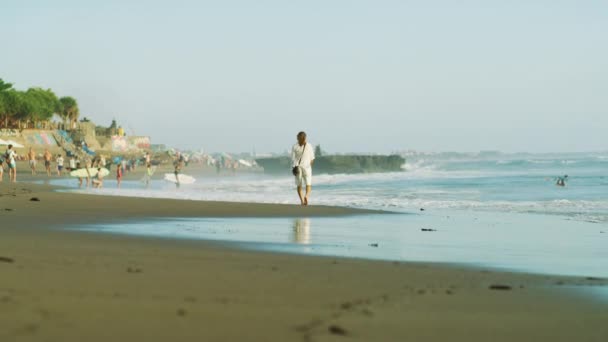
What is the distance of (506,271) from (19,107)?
3624 inches

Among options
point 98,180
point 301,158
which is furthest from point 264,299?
point 98,180

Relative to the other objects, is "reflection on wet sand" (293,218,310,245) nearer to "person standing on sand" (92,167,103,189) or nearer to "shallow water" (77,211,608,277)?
"shallow water" (77,211,608,277)

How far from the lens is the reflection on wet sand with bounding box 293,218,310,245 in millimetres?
10047

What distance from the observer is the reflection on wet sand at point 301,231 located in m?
10.0

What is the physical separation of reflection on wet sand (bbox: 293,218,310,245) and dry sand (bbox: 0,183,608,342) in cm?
201

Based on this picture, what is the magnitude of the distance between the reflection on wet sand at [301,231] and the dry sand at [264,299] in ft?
6.59

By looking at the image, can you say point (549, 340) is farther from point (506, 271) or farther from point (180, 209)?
point (180, 209)

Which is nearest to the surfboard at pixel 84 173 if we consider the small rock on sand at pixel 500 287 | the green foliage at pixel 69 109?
the small rock on sand at pixel 500 287

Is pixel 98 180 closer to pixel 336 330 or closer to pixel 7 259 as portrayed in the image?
pixel 7 259

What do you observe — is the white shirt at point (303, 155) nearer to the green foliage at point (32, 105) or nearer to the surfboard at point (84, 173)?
the surfboard at point (84, 173)

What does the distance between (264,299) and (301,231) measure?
6.63m

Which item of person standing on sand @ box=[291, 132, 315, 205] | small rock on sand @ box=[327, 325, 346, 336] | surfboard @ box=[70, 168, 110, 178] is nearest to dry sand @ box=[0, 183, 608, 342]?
small rock on sand @ box=[327, 325, 346, 336]

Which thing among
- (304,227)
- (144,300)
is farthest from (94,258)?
(304,227)

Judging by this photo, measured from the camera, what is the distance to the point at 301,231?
11570mm
